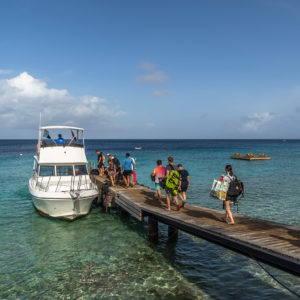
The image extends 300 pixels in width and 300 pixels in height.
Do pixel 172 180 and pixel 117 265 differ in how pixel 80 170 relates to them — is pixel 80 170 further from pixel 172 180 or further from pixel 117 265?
pixel 117 265

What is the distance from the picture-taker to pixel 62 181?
15.9m

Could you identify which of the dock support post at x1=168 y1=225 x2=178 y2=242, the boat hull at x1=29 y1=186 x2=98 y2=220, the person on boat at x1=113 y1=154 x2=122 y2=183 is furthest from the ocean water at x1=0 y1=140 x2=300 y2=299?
the person on boat at x1=113 y1=154 x2=122 y2=183

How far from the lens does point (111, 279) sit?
8.77 m

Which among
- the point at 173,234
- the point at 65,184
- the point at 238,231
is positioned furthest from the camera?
the point at 65,184

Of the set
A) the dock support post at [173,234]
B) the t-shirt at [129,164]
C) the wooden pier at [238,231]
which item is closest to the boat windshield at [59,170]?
the t-shirt at [129,164]

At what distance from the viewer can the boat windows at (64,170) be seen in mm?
16122

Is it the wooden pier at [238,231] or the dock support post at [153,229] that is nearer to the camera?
the wooden pier at [238,231]

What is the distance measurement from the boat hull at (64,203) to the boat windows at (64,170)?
1.77 meters

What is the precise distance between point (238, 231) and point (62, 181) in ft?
36.4

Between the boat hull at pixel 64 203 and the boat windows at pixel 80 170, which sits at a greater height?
the boat windows at pixel 80 170

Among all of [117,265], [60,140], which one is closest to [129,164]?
[60,140]

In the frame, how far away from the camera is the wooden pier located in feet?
21.2

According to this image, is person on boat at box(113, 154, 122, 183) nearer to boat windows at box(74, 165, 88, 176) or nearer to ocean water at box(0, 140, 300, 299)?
boat windows at box(74, 165, 88, 176)

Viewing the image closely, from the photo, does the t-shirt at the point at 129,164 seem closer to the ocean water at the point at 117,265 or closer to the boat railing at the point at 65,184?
the boat railing at the point at 65,184
